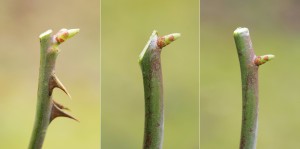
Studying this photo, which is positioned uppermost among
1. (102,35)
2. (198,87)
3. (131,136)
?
(102,35)

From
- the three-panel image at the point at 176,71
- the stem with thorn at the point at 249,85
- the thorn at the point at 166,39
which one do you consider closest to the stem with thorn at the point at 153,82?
the thorn at the point at 166,39

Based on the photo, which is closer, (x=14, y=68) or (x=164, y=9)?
(x=14, y=68)

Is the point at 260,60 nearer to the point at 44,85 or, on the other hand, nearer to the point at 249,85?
the point at 249,85

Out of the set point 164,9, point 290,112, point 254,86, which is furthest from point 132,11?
point 254,86

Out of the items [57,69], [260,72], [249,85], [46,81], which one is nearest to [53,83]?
[46,81]

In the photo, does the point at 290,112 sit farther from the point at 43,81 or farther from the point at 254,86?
the point at 43,81

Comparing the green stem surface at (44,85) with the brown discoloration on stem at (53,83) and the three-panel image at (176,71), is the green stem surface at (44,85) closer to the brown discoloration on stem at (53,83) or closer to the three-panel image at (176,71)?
the brown discoloration on stem at (53,83)
